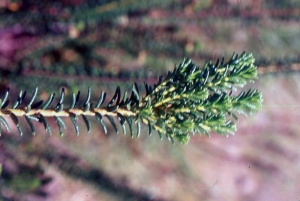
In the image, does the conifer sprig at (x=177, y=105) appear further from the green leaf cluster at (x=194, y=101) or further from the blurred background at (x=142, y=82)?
the blurred background at (x=142, y=82)

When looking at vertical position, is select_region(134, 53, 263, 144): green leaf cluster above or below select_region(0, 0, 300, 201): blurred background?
above

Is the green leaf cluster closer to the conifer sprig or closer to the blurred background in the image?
the conifer sprig

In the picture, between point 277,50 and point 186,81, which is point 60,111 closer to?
point 186,81

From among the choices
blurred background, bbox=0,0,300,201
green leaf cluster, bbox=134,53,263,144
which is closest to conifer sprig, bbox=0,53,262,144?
green leaf cluster, bbox=134,53,263,144

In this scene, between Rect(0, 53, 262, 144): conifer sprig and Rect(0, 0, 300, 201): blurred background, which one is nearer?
Rect(0, 53, 262, 144): conifer sprig

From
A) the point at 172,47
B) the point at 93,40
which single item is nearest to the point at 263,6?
the point at 172,47

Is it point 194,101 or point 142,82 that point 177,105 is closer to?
point 194,101
